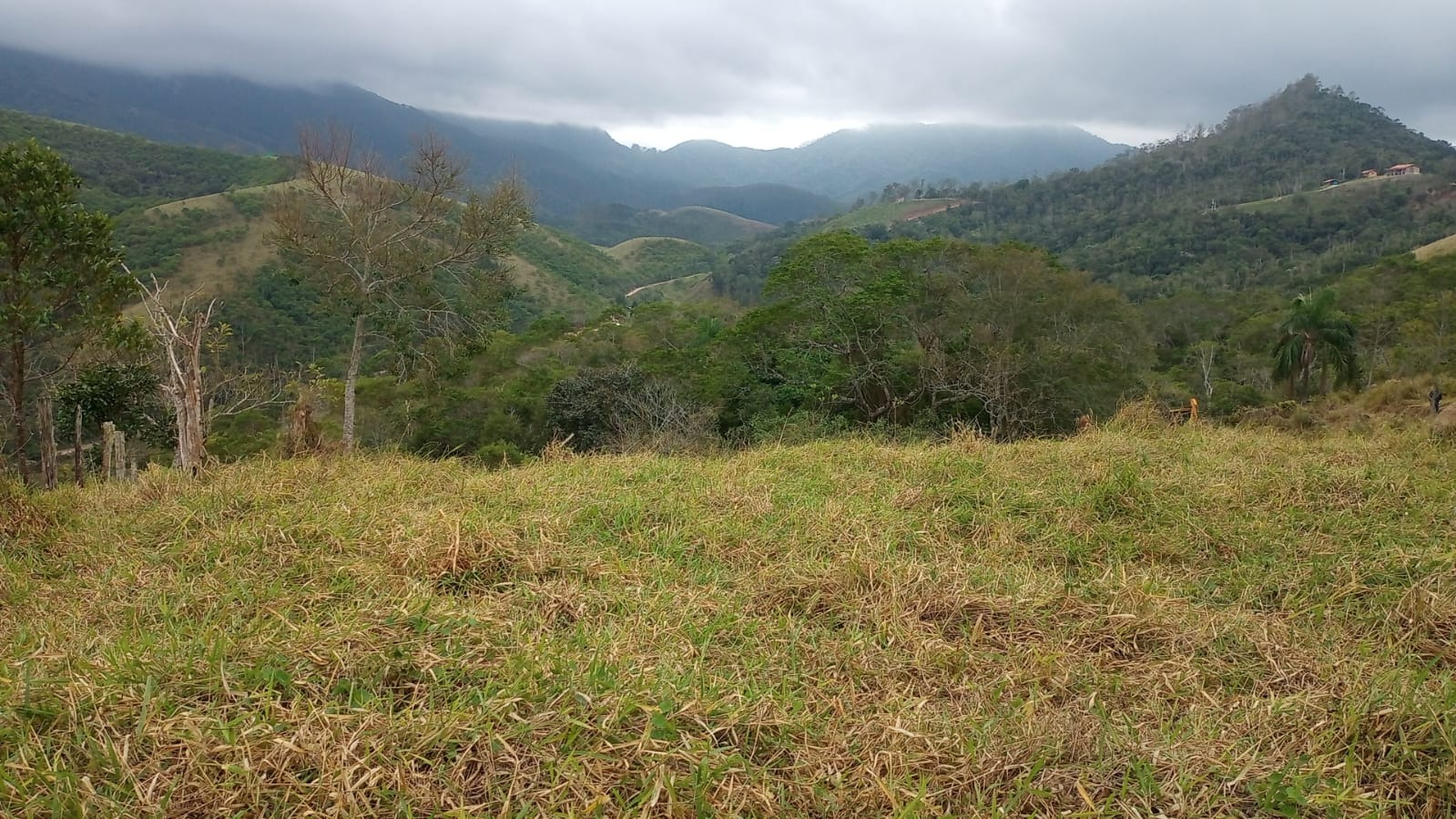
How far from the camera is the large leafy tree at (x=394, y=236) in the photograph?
14.9m

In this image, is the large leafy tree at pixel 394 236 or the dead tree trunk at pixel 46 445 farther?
the large leafy tree at pixel 394 236

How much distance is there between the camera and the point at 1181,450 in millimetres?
5902

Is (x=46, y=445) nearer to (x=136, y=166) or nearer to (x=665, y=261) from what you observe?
(x=136, y=166)

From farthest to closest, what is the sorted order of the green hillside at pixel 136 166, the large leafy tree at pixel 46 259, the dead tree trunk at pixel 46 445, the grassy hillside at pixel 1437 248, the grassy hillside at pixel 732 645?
1. the green hillside at pixel 136 166
2. the grassy hillside at pixel 1437 248
3. the dead tree trunk at pixel 46 445
4. the large leafy tree at pixel 46 259
5. the grassy hillside at pixel 732 645

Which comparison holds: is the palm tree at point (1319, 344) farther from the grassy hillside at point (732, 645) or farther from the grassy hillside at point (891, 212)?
the grassy hillside at point (891, 212)

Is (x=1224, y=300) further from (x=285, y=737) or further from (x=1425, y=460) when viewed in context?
(x=285, y=737)

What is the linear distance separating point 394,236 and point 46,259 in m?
5.99

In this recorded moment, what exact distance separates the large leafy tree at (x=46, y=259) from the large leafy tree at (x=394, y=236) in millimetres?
4336

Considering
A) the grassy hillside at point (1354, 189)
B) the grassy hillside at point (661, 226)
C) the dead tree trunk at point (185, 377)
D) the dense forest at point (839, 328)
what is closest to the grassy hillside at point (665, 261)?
the dense forest at point (839, 328)

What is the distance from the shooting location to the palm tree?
70.4 feet

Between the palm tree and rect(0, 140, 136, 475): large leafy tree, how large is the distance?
27.0 metres

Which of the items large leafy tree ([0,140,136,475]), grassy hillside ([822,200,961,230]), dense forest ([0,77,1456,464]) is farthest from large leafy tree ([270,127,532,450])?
grassy hillside ([822,200,961,230])

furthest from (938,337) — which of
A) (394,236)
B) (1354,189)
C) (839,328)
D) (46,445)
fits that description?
(1354,189)

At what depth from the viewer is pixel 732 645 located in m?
2.91
